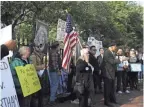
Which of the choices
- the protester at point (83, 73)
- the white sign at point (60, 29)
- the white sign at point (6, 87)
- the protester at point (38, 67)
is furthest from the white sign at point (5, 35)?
the white sign at point (60, 29)

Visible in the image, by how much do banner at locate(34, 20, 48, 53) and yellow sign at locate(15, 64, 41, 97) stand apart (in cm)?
264

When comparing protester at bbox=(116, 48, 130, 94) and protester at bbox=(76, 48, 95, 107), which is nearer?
protester at bbox=(76, 48, 95, 107)

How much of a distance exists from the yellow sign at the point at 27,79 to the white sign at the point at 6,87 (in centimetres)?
50

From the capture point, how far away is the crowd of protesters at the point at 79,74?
7.71m

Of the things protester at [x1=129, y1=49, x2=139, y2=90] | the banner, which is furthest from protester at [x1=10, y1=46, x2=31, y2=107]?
protester at [x1=129, y1=49, x2=139, y2=90]

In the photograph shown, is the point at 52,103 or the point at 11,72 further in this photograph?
the point at 52,103

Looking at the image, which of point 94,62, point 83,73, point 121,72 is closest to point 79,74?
point 83,73

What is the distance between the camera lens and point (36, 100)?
1011 centimetres

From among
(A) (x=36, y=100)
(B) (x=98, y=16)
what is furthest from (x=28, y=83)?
(B) (x=98, y=16)

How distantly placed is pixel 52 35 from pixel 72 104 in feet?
65.3

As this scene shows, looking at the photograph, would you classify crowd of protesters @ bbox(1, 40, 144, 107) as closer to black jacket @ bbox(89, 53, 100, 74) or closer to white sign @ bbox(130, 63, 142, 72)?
black jacket @ bbox(89, 53, 100, 74)

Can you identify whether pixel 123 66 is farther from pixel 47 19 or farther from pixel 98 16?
pixel 98 16

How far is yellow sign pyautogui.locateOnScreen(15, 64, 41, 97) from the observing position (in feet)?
24.5

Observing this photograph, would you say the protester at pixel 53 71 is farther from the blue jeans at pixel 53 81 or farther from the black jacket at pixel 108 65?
the black jacket at pixel 108 65
